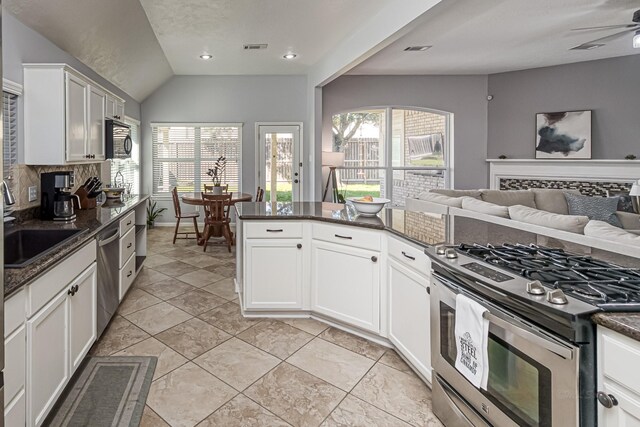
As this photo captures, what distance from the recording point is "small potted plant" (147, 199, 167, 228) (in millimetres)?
7445

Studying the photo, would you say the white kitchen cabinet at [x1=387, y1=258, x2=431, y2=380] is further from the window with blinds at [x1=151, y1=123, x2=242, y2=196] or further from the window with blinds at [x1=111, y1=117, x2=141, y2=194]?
the window with blinds at [x1=151, y1=123, x2=242, y2=196]

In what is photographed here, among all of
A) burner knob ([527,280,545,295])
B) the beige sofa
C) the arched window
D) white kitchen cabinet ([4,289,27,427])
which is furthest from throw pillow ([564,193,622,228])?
white kitchen cabinet ([4,289,27,427])

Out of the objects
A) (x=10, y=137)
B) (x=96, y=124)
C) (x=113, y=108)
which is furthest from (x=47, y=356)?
(x=113, y=108)

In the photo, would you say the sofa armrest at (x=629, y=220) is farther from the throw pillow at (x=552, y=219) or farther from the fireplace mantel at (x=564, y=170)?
the fireplace mantel at (x=564, y=170)

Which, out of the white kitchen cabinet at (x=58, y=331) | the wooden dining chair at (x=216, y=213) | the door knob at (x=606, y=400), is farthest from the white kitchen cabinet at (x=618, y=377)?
the wooden dining chair at (x=216, y=213)

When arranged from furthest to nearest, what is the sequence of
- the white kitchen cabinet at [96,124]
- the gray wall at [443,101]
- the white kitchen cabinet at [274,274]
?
the gray wall at [443,101] < the white kitchen cabinet at [96,124] < the white kitchen cabinet at [274,274]

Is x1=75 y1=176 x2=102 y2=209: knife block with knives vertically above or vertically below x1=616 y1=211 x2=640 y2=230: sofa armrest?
above

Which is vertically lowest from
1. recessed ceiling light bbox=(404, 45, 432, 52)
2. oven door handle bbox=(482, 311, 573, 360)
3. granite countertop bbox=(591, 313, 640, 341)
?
oven door handle bbox=(482, 311, 573, 360)

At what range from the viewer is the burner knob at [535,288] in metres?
1.26

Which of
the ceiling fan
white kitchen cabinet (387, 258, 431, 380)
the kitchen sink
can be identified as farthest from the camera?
the ceiling fan

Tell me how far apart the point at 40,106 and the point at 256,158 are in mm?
4774

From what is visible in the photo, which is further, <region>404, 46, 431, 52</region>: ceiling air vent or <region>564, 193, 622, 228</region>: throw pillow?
<region>404, 46, 431, 52</region>: ceiling air vent

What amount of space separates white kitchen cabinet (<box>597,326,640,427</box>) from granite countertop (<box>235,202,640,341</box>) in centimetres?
4

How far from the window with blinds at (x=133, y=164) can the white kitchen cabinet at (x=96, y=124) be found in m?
2.18
